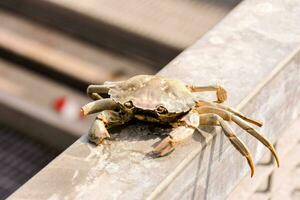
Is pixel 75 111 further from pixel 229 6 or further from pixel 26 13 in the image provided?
pixel 229 6

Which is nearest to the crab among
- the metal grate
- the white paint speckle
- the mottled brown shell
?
the mottled brown shell

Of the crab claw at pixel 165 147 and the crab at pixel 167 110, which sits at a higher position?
the crab at pixel 167 110

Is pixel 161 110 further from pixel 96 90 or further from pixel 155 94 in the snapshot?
pixel 96 90

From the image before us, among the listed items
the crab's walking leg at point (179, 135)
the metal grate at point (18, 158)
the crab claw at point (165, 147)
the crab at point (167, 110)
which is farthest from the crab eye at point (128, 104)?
the metal grate at point (18, 158)

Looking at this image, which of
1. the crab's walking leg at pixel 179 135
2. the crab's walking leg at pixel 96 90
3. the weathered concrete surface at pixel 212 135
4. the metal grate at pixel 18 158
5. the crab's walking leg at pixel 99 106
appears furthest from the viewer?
the metal grate at pixel 18 158

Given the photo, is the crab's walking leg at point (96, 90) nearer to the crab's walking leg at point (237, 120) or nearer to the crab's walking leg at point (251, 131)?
the crab's walking leg at point (237, 120)

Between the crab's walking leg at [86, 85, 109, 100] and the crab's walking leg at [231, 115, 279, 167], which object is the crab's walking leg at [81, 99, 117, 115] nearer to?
the crab's walking leg at [86, 85, 109, 100]

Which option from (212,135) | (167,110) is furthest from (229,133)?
(167,110)
